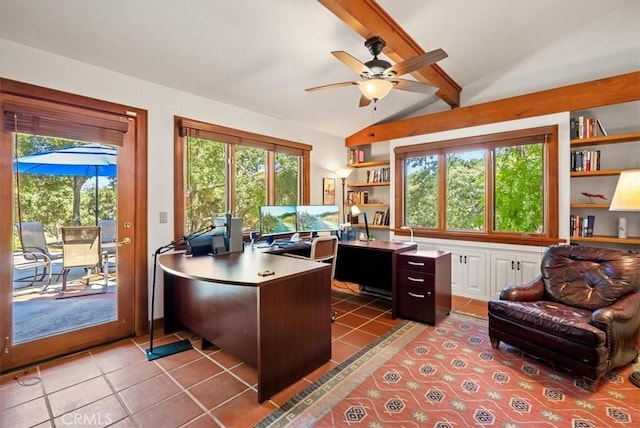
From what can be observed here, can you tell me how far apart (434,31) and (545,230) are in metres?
2.65

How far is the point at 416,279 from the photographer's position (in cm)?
320

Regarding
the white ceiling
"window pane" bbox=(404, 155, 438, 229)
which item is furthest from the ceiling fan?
"window pane" bbox=(404, 155, 438, 229)

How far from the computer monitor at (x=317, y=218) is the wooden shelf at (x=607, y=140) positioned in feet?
9.70

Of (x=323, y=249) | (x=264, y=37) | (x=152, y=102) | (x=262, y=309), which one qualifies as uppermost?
(x=264, y=37)

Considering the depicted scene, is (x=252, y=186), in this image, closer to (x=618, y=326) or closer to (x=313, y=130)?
(x=313, y=130)

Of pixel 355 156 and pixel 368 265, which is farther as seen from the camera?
pixel 355 156

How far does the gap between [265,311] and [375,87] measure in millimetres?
1942

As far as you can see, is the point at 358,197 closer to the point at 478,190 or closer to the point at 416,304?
the point at 478,190

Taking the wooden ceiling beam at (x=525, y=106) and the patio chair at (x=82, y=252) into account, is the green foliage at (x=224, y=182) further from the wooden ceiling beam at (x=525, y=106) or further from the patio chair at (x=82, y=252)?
the wooden ceiling beam at (x=525, y=106)

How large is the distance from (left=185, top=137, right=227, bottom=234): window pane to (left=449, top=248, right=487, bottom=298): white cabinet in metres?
3.29

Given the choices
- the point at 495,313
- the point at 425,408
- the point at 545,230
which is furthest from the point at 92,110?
the point at 545,230

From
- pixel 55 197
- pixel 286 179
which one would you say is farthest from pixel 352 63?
pixel 55 197

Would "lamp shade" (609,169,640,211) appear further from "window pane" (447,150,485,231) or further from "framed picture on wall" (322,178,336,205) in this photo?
"framed picture on wall" (322,178,336,205)

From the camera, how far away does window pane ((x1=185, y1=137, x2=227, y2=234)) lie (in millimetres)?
3391
